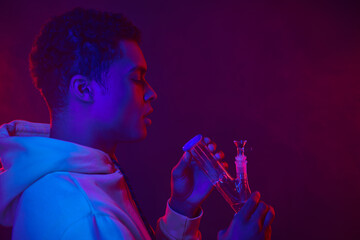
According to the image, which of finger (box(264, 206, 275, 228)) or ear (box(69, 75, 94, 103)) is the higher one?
ear (box(69, 75, 94, 103))

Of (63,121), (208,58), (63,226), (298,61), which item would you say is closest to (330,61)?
(298,61)

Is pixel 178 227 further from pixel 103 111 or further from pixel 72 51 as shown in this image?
pixel 72 51

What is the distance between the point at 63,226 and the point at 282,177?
5.72 feet

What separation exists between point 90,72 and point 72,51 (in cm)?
9

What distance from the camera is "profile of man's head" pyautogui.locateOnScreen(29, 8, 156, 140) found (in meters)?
0.83

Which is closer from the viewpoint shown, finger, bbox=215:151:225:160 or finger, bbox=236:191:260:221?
finger, bbox=236:191:260:221

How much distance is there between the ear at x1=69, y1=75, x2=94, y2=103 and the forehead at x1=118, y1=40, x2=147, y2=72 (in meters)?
0.14

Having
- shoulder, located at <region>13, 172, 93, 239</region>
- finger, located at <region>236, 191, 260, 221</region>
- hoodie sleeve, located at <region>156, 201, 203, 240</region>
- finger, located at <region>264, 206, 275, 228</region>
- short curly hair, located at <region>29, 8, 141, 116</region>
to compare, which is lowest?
hoodie sleeve, located at <region>156, 201, 203, 240</region>

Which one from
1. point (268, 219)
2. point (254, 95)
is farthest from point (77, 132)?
point (254, 95)

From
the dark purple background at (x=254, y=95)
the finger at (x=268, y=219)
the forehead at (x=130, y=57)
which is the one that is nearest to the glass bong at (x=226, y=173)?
the finger at (x=268, y=219)

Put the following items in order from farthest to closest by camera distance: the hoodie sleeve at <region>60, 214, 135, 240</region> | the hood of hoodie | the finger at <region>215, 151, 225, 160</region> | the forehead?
the finger at <region>215, 151, 225, 160</region>
the forehead
the hood of hoodie
the hoodie sleeve at <region>60, 214, 135, 240</region>

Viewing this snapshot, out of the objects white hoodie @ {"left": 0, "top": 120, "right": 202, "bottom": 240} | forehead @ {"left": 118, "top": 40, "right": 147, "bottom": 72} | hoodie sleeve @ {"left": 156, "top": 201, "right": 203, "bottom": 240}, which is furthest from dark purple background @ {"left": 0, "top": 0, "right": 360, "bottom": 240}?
white hoodie @ {"left": 0, "top": 120, "right": 202, "bottom": 240}

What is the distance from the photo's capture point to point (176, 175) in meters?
1.12

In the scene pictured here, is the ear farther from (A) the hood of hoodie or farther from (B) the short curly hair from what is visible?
(A) the hood of hoodie
